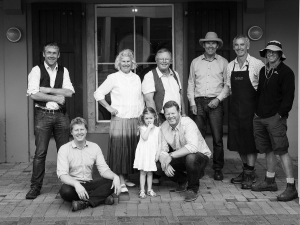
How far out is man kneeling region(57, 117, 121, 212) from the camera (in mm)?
5547

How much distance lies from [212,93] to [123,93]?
134cm

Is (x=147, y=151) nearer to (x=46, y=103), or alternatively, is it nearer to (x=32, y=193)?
(x=46, y=103)

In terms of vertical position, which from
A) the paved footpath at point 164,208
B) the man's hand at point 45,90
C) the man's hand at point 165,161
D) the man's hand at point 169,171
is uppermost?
the man's hand at point 45,90

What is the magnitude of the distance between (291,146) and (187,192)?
3.02m

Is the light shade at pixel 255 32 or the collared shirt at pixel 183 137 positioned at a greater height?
the light shade at pixel 255 32

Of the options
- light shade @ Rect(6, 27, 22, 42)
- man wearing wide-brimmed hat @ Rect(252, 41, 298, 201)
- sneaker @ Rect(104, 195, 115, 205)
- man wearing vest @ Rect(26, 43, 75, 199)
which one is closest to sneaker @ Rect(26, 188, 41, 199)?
man wearing vest @ Rect(26, 43, 75, 199)

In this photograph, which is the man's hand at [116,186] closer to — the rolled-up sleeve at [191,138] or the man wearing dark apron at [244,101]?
the rolled-up sleeve at [191,138]

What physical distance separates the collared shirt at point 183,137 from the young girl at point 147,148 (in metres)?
0.13

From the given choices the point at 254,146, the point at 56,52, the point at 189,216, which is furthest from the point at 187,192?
the point at 56,52

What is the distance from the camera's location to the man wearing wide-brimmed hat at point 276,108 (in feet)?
19.1

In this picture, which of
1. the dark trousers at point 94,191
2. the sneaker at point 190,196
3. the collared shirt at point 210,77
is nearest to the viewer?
the dark trousers at point 94,191

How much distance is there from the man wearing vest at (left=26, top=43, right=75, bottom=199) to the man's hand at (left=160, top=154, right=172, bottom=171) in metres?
1.19

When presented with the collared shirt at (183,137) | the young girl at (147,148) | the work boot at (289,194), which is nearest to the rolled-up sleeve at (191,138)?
the collared shirt at (183,137)

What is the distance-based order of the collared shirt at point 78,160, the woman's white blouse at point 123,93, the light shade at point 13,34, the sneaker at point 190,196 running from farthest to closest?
the light shade at point 13,34
the woman's white blouse at point 123,93
the sneaker at point 190,196
the collared shirt at point 78,160
